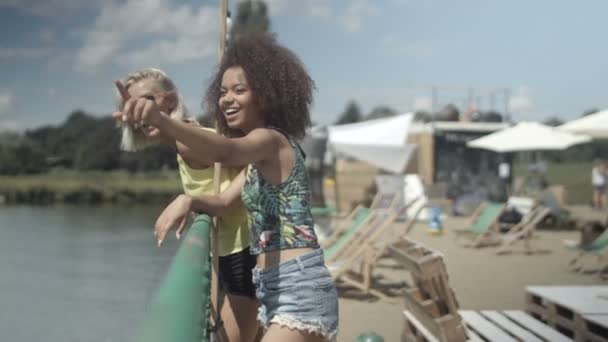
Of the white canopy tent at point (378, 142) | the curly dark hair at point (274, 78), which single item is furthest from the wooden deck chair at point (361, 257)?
the white canopy tent at point (378, 142)

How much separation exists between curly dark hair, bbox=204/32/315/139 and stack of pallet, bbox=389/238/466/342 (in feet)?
6.09

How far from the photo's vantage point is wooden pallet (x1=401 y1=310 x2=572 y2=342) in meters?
4.19

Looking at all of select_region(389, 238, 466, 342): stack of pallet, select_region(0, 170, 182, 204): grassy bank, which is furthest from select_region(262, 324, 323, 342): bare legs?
select_region(0, 170, 182, 204): grassy bank

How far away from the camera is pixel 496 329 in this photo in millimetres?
4434

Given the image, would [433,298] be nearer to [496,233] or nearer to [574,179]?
[496,233]

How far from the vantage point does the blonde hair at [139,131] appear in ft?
7.35

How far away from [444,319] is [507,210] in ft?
37.8

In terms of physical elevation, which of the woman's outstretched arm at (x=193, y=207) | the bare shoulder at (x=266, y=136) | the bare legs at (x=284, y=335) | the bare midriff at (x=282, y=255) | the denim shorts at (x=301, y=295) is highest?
the bare shoulder at (x=266, y=136)

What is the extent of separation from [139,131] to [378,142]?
51.5 ft

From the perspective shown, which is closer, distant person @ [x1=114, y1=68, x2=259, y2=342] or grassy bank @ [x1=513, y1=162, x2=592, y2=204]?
distant person @ [x1=114, y1=68, x2=259, y2=342]

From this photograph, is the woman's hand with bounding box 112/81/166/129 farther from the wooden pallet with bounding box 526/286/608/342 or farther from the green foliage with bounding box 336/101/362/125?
the green foliage with bounding box 336/101/362/125

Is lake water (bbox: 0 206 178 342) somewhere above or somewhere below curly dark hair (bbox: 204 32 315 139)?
below

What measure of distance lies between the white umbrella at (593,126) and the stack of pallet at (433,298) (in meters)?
6.71

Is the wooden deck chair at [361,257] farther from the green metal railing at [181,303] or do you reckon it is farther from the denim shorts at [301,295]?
the green metal railing at [181,303]
